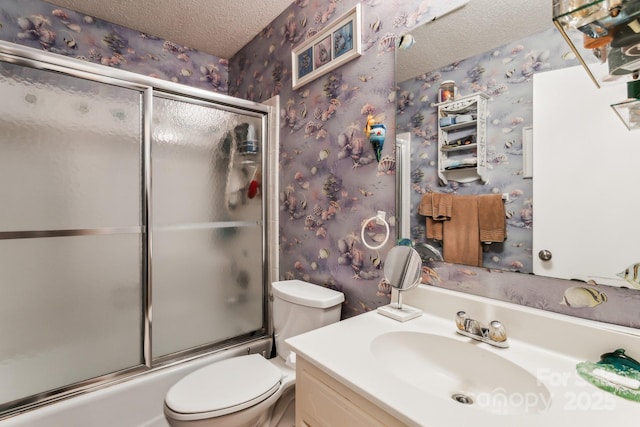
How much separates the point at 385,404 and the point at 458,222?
67 cm

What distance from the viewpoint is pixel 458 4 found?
109 centimetres

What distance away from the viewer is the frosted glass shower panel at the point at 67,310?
131cm

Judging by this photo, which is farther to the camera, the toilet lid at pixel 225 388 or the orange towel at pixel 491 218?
the toilet lid at pixel 225 388

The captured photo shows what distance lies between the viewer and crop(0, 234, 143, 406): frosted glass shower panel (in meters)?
1.31

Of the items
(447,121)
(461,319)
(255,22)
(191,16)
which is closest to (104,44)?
(191,16)

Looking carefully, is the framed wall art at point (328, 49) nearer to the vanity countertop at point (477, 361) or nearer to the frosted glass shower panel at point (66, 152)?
the frosted glass shower panel at point (66, 152)

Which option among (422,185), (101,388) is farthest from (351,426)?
(101,388)

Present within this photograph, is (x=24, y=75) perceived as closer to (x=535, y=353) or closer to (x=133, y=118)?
(x=133, y=118)

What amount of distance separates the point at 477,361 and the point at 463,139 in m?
0.71

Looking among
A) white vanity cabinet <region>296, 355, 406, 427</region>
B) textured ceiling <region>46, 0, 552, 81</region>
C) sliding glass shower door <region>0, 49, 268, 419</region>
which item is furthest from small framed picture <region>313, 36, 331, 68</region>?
white vanity cabinet <region>296, 355, 406, 427</region>

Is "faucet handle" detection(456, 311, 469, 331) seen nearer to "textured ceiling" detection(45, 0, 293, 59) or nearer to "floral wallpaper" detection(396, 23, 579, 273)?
"floral wallpaper" detection(396, 23, 579, 273)

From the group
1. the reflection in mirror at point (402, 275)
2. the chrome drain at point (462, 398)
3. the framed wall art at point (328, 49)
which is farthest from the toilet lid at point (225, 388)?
the framed wall art at point (328, 49)

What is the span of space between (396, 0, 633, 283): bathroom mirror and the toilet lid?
0.88 m

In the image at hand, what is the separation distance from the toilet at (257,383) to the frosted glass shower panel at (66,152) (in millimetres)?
840
